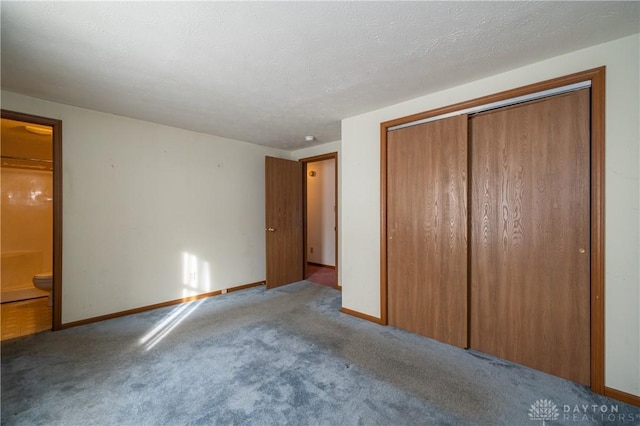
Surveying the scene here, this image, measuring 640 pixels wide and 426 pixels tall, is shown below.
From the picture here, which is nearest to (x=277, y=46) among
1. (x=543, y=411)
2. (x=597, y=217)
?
(x=597, y=217)

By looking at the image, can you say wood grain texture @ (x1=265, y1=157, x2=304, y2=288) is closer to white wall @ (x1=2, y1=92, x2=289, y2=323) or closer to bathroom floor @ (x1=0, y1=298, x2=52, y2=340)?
white wall @ (x1=2, y1=92, x2=289, y2=323)

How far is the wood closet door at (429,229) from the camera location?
2434 mm

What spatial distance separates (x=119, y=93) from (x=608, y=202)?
4.01 m

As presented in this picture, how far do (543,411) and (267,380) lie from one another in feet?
5.90

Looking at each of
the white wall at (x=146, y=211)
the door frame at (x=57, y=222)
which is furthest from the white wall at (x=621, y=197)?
the door frame at (x=57, y=222)

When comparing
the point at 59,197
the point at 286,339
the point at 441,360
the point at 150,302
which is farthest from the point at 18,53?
the point at 441,360

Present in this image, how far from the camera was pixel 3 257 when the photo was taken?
4.16 m

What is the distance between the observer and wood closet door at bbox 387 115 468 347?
2434 mm

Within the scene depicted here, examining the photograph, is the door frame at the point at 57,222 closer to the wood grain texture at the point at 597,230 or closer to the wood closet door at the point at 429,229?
the wood closet door at the point at 429,229

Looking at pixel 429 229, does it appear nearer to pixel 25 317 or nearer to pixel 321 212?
pixel 321 212

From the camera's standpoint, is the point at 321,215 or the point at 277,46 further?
the point at 321,215

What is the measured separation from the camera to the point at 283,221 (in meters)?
4.54

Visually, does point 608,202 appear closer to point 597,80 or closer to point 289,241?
point 597,80

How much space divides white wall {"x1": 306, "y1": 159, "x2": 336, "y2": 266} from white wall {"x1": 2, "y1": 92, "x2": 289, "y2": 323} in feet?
6.37
